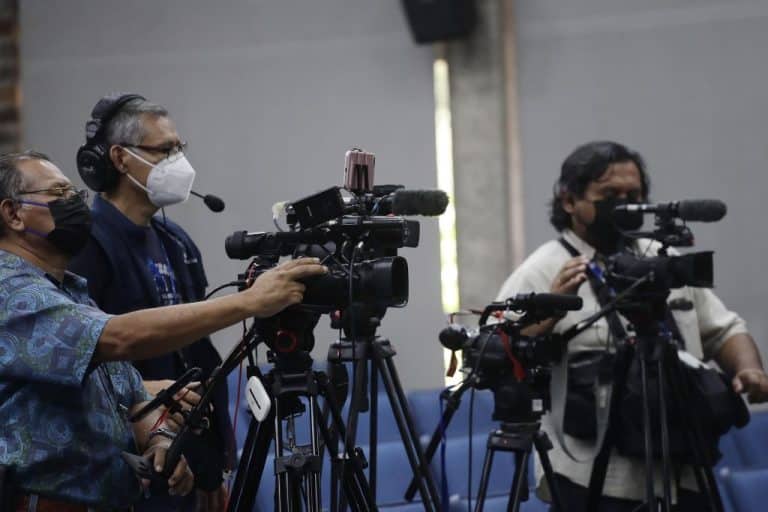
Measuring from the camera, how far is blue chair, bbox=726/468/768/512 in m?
2.95

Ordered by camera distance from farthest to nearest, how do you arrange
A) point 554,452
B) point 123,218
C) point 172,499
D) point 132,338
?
point 554,452, point 123,218, point 172,499, point 132,338

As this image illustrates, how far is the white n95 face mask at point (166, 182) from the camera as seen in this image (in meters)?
2.55

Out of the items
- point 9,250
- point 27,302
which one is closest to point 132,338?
point 27,302

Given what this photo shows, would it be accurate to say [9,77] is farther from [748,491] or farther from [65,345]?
[748,491]

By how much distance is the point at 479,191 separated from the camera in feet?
15.2

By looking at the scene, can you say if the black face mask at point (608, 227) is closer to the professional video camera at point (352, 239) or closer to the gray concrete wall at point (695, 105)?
the professional video camera at point (352, 239)

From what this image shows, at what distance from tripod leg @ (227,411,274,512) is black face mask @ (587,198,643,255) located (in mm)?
1150

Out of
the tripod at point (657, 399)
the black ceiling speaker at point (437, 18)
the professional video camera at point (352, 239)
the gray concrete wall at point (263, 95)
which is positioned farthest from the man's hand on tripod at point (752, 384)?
the black ceiling speaker at point (437, 18)

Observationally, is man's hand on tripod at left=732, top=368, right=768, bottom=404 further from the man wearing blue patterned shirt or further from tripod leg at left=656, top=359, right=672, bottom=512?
the man wearing blue patterned shirt

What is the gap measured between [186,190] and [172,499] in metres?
0.71

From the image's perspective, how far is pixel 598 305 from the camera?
274 centimetres

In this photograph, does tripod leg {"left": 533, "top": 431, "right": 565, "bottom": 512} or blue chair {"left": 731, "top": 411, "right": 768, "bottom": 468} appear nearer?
tripod leg {"left": 533, "top": 431, "right": 565, "bottom": 512}

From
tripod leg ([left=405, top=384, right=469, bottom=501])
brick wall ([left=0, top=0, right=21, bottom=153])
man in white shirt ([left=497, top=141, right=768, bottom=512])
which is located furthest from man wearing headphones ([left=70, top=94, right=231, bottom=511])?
brick wall ([left=0, top=0, right=21, bottom=153])

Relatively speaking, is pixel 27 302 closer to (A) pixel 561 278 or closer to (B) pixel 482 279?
(A) pixel 561 278
